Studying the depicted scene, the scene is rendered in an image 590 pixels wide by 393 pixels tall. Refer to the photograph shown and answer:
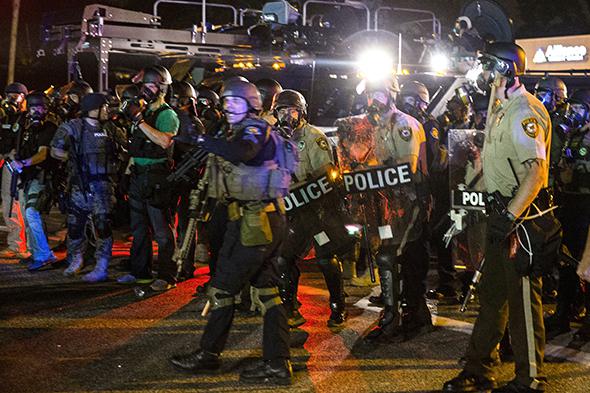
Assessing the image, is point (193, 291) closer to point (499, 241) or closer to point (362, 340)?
point (362, 340)

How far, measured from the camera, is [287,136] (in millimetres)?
6719

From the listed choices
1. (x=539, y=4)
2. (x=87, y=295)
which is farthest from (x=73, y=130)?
(x=539, y=4)

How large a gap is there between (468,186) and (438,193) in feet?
5.99

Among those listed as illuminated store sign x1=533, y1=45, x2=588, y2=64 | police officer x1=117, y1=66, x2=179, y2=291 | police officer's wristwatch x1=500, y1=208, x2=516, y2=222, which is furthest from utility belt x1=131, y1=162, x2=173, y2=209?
illuminated store sign x1=533, y1=45, x2=588, y2=64

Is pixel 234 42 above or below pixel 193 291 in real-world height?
above

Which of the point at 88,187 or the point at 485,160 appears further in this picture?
the point at 88,187

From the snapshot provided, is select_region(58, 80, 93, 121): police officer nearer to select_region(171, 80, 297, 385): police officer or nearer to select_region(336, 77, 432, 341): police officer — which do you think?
select_region(336, 77, 432, 341): police officer

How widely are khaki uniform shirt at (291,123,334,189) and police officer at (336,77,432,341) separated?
0.25m

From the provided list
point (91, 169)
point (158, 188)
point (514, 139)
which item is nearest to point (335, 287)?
point (158, 188)

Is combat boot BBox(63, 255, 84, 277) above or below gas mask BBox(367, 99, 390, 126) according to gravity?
below

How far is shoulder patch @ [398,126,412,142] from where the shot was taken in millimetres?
6707

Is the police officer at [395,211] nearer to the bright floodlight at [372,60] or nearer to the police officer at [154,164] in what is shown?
the police officer at [154,164]

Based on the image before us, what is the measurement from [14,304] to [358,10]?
847 centimetres

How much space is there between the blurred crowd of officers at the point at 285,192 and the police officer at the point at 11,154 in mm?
23
